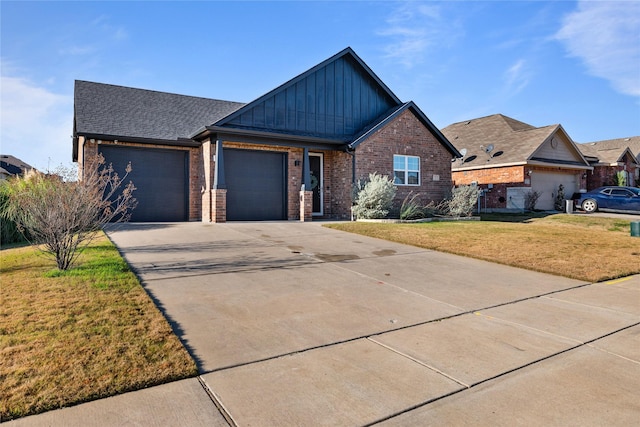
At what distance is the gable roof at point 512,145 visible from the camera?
2222 centimetres

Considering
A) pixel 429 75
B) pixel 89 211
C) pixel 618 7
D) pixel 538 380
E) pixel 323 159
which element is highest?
pixel 618 7

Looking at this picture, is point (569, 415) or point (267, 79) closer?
point (569, 415)

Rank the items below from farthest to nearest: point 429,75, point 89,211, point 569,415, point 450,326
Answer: point 429,75 → point 89,211 → point 450,326 → point 569,415

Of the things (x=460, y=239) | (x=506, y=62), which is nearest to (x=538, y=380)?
(x=460, y=239)

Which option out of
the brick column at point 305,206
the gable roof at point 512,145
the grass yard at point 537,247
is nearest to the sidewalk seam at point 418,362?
the grass yard at point 537,247

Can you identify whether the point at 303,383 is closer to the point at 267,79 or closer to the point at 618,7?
the point at 618,7

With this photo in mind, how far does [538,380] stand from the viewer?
121 inches

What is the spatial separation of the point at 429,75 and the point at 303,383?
1266cm

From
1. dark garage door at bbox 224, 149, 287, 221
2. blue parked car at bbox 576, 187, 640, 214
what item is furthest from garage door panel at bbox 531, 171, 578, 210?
dark garage door at bbox 224, 149, 287, 221

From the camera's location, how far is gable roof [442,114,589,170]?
22.2 m

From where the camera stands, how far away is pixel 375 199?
1515 cm

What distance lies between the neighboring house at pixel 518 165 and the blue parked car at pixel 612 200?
7.05 ft

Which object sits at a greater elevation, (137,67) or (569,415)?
(137,67)

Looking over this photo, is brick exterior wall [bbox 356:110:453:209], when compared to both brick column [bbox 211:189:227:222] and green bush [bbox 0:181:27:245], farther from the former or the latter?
green bush [bbox 0:181:27:245]
